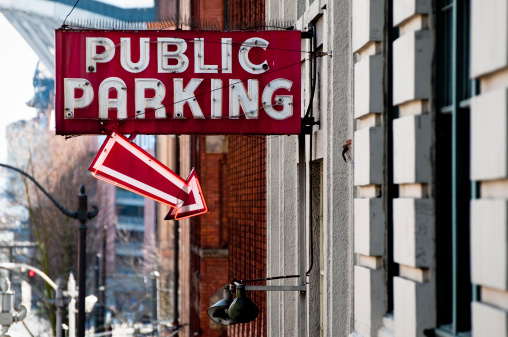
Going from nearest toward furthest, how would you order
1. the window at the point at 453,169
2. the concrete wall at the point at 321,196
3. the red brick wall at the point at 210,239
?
the window at the point at 453,169, the concrete wall at the point at 321,196, the red brick wall at the point at 210,239

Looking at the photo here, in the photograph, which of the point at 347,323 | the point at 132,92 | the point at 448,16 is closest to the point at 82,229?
the point at 132,92

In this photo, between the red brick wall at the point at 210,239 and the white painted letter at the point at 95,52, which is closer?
the white painted letter at the point at 95,52

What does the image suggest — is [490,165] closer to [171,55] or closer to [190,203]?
[171,55]

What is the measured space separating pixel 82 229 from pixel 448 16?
12098 millimetres

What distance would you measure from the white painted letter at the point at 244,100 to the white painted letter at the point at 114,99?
44.3 inches

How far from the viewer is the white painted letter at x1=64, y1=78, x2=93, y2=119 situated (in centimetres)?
1002

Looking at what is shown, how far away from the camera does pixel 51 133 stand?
49.9m

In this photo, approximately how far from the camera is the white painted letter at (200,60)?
10.0 meters

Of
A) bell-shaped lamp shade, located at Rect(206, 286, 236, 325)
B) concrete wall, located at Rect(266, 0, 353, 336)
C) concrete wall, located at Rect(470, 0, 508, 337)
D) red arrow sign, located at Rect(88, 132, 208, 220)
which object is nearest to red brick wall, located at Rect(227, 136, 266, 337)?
concrete wall, located at Rect(266, 0, 353, 336)

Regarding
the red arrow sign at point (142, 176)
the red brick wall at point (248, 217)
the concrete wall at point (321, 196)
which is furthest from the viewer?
the red brick wall at point (248, 217)

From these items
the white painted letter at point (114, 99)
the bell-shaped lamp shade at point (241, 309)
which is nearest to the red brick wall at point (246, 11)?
the white painted letter at point (114, 99)

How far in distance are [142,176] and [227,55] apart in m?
1.59

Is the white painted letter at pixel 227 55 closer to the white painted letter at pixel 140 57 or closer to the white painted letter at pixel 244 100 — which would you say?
the white painted letter at pixel 244 100

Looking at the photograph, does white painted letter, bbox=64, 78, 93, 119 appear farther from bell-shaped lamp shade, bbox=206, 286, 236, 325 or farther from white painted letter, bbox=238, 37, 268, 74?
bell-shaped lamp shade, bbox=206, 286, 236, 325
